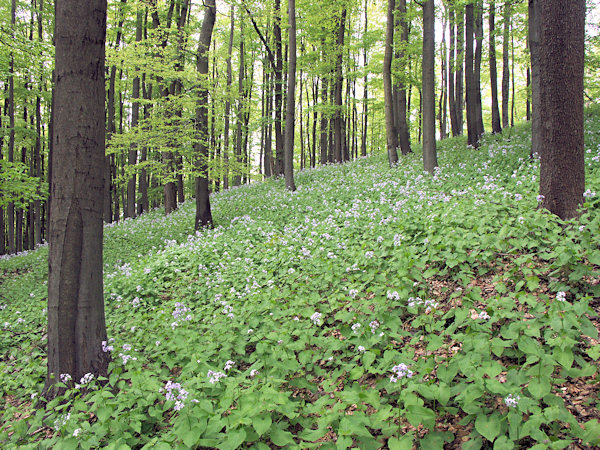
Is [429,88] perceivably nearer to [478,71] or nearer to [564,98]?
[478,71]

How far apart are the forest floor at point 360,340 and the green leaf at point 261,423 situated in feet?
0.04

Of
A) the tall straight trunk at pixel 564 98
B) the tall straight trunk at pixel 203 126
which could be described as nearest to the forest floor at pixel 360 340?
the tall straight trunk at pixel 564 98

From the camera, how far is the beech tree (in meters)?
3.75

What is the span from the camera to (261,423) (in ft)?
8.13

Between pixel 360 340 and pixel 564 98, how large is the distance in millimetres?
4368

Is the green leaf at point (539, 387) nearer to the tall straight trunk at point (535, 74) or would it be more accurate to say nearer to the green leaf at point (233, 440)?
the green leaf at point (233, 440)

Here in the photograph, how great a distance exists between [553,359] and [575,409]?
1.37 ft

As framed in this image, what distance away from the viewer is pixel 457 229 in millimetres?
4910

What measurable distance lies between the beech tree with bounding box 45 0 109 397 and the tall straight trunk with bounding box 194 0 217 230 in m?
6.87

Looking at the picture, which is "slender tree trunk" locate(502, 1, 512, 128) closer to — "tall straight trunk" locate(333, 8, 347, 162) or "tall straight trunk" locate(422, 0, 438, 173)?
"tall straight trunk" locate(422, 0, 438, 173)

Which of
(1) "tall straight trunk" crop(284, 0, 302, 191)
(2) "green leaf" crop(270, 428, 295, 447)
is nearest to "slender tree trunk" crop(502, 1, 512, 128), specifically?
(1) "tall straight trunk" crop(284, 0, 302, 191)

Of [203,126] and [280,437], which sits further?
[203,126]

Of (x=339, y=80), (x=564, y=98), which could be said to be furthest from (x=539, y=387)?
(x=339, y=80)

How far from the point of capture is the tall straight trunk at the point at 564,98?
464 cm
